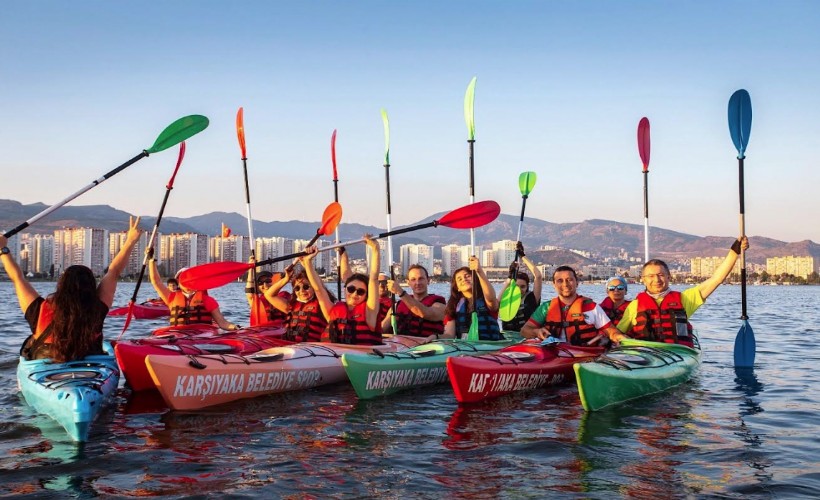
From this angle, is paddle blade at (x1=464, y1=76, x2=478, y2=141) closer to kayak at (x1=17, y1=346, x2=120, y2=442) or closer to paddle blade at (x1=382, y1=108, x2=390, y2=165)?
paddle blade at (x1=382, y1=108, x2=390, y2=165)

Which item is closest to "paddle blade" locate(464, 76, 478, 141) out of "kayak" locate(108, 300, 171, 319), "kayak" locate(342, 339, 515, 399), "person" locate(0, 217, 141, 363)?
"kayak" locate(342, 339, 515, 399)

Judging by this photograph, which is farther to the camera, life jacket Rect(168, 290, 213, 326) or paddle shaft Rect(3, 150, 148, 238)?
life jacket Rect(168, 290, 213, 326)

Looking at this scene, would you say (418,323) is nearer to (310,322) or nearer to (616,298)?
(310,322)

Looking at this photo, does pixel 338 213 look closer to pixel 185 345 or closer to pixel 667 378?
pixel 185 345

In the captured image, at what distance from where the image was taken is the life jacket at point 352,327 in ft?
28.2

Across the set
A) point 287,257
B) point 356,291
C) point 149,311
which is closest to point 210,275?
point 287,257

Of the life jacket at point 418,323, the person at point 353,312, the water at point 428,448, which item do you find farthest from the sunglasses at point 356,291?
the life jacket at point 418,323

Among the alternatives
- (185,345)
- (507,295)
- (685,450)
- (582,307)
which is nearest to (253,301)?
(185,345)

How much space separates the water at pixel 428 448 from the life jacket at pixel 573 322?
67 cm

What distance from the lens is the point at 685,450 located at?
5.78 meters

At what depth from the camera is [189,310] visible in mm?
11297

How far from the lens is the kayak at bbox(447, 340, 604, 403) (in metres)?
7.36

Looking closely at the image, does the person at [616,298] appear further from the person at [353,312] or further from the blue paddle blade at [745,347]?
the person at [353,312]

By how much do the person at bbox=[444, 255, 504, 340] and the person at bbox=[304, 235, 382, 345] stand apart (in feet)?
4.31
